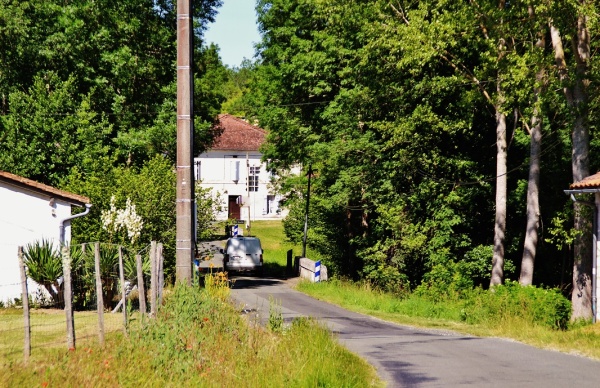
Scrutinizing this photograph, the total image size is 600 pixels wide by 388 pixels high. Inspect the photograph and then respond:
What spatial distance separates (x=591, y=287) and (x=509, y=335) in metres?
5.19

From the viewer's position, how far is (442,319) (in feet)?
82.9

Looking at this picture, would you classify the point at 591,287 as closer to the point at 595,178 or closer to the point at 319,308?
the point at 595,178

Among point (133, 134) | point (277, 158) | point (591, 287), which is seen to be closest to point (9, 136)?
point (133, 134)

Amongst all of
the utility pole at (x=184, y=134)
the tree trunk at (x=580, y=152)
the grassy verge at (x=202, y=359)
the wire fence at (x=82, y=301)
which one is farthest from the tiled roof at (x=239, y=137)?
the grassy verge at (x=202, y=359)

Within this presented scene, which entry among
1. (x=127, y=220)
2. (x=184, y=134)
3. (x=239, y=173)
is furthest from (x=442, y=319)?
(x=239, y=173)

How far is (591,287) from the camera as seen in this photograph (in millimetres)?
23734

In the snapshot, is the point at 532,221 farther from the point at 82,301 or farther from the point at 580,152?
the point at 82,301

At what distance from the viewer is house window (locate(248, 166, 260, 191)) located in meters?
88.0

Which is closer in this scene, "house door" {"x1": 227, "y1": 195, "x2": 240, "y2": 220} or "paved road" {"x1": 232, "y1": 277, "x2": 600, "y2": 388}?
"paved road" {"x1": 232, "y1": 277, "x2": 600, "y2": 388}

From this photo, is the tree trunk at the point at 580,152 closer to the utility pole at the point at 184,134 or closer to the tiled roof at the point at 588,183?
the tiled roof at the point at 588,183

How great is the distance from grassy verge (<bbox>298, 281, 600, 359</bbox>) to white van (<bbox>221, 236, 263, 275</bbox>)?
8.40 meters

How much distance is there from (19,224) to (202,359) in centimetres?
1528

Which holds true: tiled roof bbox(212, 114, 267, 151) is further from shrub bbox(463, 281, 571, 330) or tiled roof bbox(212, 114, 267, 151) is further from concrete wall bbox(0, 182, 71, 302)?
shrub bbox(463, 281, 571, 330)

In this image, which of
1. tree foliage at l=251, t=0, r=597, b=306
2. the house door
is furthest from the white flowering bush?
the house door
